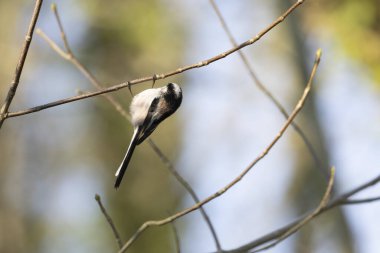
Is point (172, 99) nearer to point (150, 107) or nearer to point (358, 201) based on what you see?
point (150, 107)

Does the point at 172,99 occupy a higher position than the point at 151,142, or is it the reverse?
the point at 172,99

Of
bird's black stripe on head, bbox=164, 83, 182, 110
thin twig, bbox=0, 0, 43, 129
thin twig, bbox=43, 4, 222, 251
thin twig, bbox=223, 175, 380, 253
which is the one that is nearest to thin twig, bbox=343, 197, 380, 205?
thin twig, bbox=223, 175, 380, 253

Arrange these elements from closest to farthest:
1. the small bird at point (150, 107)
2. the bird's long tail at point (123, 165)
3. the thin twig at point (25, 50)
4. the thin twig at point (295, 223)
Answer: the thin twig at point (25, 50) < the bird's long tail at point (123, 165) < the thin twig at point (295, 223) < the small bird at point (150, 107)

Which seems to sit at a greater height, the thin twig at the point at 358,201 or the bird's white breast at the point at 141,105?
the bird's white breast at the point at 141,105

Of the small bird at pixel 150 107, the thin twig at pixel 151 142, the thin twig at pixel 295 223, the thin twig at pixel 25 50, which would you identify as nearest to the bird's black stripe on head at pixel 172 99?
the small bird at pixel 150 107

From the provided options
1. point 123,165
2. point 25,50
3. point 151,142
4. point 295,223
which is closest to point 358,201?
point 295,223

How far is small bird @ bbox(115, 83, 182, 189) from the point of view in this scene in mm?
2473

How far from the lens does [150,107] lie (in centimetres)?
253

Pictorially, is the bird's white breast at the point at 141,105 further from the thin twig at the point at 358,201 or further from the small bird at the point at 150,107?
the thin twig at the point at 358,201

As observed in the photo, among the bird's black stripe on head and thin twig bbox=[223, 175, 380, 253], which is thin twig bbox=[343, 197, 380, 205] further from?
the bird's black stripe on head

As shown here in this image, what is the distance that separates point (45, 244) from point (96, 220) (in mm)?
876

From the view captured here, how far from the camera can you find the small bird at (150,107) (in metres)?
2.47

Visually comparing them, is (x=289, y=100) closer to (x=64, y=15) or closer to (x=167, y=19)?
(x=167, y=19)

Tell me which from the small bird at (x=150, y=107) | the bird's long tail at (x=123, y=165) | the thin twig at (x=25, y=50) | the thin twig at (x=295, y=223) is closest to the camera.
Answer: the thin twig at (x=25, y=50)
